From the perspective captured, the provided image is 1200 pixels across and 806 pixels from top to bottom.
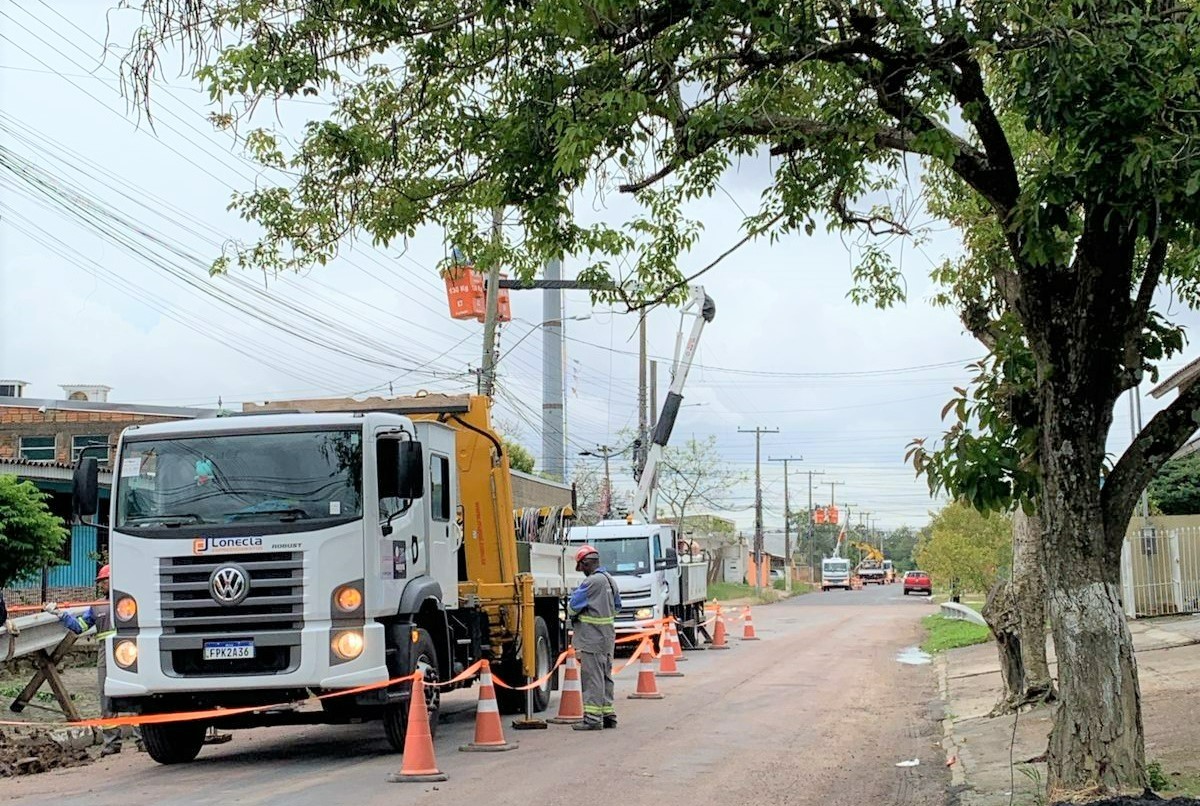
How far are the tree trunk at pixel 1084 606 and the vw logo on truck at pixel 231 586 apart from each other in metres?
6.45

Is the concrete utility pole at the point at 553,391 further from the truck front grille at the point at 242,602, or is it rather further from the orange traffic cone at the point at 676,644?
the truck front grille at the point at 242,602

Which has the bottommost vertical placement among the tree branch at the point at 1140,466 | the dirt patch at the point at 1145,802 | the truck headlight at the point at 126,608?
the dirt patch at the point at 1145,802

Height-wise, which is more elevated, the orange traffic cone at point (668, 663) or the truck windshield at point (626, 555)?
the truck windshield at point (626, 555)

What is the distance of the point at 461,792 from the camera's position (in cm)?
1030

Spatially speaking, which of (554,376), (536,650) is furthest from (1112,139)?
(554,376)

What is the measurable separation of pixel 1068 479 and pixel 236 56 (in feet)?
21.6

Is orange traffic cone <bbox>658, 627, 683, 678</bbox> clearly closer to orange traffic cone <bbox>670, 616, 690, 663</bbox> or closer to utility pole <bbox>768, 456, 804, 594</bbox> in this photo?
orange traffic cone <bbox>670, 616, 690, 663</bbox>

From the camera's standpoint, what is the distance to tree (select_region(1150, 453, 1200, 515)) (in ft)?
111

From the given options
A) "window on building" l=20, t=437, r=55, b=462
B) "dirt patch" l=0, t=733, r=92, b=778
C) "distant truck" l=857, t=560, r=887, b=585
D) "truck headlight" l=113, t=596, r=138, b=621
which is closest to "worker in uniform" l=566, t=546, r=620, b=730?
"truck headlight" l=113, t=596, r=138, b=621

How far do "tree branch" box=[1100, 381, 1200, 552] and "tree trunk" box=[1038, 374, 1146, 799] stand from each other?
9cm

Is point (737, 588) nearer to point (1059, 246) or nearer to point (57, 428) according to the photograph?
point (57, 428)

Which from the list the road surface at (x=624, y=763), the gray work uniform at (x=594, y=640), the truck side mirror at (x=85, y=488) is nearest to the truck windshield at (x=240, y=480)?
the truck side mirror at (x=85, y=488)

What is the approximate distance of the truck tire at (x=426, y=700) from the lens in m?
12.2

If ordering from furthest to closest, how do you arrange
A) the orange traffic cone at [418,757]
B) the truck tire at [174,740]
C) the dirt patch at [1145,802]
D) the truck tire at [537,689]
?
the truck tire at [537,689]
the truck tire at [174,740]
the orange traffic cone at [418,757]
the dirt patch at [1145,802]
